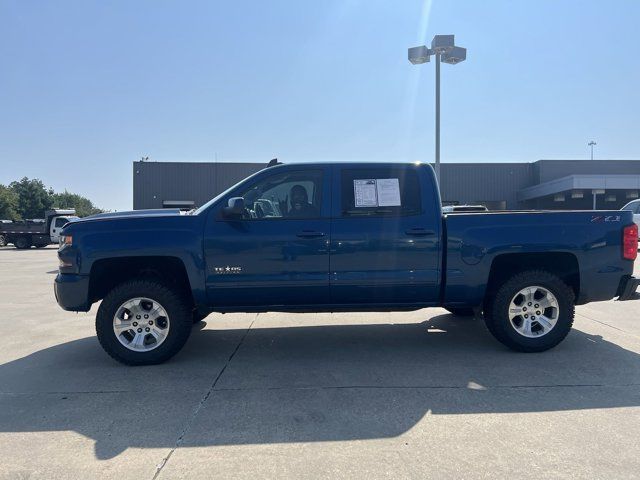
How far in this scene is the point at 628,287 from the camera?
4984 millimetres

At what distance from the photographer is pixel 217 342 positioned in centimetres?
566

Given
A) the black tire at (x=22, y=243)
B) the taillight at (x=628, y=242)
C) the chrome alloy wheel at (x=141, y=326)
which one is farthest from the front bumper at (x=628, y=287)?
the black tire at (x=22, y=243)

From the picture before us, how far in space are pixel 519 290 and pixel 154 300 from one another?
152 inches

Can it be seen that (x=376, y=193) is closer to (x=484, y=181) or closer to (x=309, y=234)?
(x=309, y=234)

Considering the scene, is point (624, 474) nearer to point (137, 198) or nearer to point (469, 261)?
point (469, 261)

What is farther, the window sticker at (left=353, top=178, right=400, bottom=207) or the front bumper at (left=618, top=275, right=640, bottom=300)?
the front bumper at (left=618, top=275, right=640, bottom=300)

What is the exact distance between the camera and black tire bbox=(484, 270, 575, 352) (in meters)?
4.91

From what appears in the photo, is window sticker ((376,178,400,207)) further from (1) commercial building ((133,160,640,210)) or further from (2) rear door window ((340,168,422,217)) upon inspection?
(1) commercial building ((133,160,640,210))

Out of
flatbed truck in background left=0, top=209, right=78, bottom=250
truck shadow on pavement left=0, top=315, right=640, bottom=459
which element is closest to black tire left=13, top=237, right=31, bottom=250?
flatbed truck in background left=0, top=209, right=78, bottom=250

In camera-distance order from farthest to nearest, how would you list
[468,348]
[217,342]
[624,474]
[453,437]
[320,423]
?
[217,342] → [468,348] → [320,423] → [453,437] → [624,474]

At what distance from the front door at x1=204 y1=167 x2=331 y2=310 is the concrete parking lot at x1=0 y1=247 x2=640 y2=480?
73 centimetres

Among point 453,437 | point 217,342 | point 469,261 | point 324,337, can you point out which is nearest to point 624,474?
point 453,437

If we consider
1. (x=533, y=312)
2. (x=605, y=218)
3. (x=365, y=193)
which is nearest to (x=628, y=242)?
(x=605, y=218)

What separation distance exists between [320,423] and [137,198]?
3395cm
